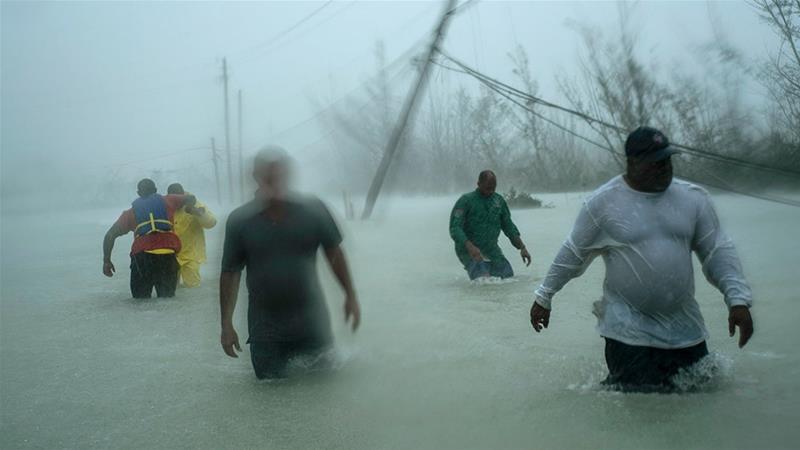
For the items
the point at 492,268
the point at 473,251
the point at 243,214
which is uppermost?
the point at 243,214

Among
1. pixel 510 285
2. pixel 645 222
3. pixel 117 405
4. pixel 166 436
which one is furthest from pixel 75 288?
pixel 645 222

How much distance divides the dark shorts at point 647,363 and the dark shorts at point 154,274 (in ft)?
23.1

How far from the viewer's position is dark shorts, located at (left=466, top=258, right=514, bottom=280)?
31.0 feet

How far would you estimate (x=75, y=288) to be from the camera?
13000 millimetres

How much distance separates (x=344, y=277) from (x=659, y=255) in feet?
6.82

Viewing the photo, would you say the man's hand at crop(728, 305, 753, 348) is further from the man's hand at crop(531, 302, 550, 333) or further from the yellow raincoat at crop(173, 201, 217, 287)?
the yellow raincoat at crop(173, 201, 217, 287)

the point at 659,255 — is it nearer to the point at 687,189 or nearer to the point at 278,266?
the point at 687,189

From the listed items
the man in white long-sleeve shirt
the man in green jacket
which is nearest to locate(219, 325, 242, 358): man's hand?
the man in white long-sleeve shirt

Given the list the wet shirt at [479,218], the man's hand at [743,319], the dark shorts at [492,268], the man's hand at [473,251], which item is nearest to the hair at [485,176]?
the wet shirt at [479,218]

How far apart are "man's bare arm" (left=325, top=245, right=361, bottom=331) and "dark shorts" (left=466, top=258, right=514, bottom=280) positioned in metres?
4.44

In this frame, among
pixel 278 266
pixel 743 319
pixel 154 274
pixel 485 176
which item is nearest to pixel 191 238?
pixel 154 274

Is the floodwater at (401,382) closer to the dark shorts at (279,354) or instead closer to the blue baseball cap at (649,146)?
the dark shorts at (279,354)

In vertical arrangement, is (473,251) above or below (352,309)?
below

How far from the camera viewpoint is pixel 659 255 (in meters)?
3.93
